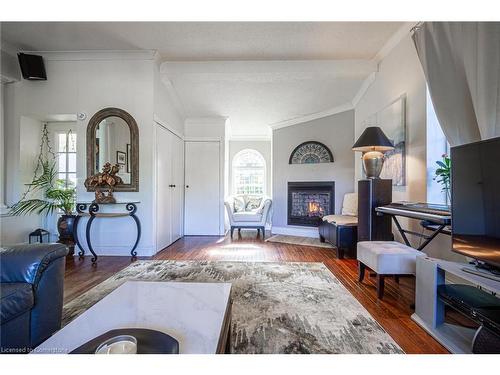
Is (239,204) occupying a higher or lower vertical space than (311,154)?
lower

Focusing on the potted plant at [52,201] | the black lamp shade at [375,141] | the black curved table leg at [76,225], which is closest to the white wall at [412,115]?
the black lamp shade at [375,141]

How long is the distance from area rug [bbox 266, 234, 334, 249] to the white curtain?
2.61 metres

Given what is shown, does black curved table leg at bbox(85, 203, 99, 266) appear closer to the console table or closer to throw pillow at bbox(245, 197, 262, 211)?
the console table

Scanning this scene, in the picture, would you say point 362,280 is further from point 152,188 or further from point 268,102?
point 268,102

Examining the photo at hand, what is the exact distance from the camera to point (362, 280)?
2521 millimetres

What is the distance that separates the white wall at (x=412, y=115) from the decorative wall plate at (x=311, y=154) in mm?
1608

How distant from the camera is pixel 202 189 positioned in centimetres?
517

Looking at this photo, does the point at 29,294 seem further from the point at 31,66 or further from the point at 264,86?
the point at 264,86

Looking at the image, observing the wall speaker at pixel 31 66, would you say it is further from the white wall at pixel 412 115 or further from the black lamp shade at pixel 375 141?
the white wall at pixel 412 115

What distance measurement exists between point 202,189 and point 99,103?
2.35 metres

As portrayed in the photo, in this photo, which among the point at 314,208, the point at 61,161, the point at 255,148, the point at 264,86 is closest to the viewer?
the point at 61,161

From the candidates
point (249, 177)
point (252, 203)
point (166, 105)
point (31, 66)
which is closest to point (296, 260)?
point (252, 203)

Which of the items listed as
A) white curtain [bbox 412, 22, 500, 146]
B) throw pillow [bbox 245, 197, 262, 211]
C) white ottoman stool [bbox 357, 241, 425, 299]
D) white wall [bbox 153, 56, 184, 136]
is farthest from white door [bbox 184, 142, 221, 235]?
white curtain [bbox 412, 22, 500, 146]

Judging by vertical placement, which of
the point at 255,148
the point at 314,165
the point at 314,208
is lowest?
the point at 314,208
